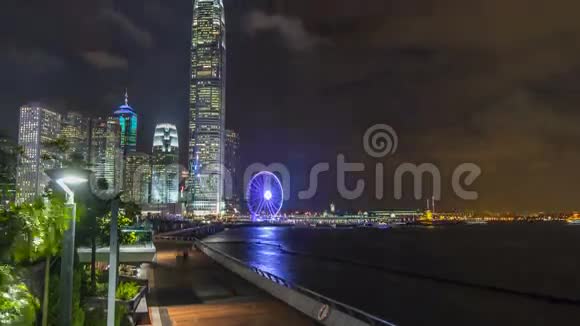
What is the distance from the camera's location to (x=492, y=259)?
88562 millimetres

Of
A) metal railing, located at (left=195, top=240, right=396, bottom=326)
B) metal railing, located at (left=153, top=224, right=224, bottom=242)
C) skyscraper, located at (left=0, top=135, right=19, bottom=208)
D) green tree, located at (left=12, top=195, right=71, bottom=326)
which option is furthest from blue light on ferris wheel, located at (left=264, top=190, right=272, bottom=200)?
green tree, located at (left=12, top=195, right=71, bottom=326)

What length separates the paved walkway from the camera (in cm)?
1905

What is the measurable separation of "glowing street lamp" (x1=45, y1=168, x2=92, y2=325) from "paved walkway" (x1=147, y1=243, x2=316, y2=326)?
10.1 m

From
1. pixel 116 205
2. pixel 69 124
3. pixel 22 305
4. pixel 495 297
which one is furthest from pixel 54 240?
pixel 69 124

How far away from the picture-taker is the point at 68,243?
741cm

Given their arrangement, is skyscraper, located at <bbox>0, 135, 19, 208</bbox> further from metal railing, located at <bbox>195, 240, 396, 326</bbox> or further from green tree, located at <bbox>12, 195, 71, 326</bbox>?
metal railing, located at <bbox>195, 240, 396, 326</bbox>

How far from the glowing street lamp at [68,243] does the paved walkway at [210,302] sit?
10.1 m

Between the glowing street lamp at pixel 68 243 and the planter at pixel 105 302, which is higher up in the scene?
the glowing street lamp at pixel 68 243

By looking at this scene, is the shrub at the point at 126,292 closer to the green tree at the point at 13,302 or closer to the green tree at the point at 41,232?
the green tree at the point at 41,232

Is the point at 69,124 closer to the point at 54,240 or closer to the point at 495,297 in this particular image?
the point at 495,297

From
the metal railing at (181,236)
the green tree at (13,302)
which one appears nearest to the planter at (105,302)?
the green tree at (13,302)

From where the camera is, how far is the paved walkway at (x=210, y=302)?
1905cm

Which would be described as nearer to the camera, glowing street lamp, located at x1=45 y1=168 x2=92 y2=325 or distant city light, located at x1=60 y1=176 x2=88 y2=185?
glowing street lamp, located at x1=45 y1=168 x2=92 y2=325

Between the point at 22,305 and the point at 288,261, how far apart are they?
2774 inches
